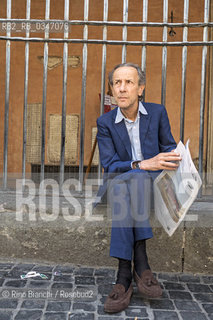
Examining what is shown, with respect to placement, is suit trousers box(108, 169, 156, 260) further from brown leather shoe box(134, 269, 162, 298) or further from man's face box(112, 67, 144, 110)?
man's face box(112, 67, 144, 110)

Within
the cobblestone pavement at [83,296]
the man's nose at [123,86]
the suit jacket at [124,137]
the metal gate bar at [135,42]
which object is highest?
the metal gate bar at [135,42]

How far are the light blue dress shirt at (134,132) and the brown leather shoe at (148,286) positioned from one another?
0.78 m

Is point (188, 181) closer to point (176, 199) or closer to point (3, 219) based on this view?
point (176, 199)

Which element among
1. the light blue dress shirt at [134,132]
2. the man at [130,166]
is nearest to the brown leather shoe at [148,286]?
the man at [130,166]

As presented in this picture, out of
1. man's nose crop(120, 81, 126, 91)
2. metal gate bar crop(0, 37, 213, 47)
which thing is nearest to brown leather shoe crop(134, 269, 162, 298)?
man's nose crop(120, 81, 126, 91)

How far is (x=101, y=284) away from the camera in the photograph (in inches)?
104

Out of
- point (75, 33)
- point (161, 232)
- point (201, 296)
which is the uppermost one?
point (75, 33)

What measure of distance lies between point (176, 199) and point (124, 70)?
94 cm

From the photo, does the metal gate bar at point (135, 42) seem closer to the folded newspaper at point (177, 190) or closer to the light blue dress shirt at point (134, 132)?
the light blue dress shirt at point (134, 132)

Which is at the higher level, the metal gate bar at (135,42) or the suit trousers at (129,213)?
the metal gate bar at (135,42)

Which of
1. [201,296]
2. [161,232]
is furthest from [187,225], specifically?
[201,296]

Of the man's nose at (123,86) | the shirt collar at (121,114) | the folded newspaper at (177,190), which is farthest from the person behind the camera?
the shirt collar at (121,114)

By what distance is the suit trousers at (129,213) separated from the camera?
2.30 metres

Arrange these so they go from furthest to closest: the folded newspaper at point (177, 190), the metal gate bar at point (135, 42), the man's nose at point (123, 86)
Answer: the metal gate bar at point (135, 42) < the man's nose at point (123, 86) < the folded newspaper at point (177, 190)
